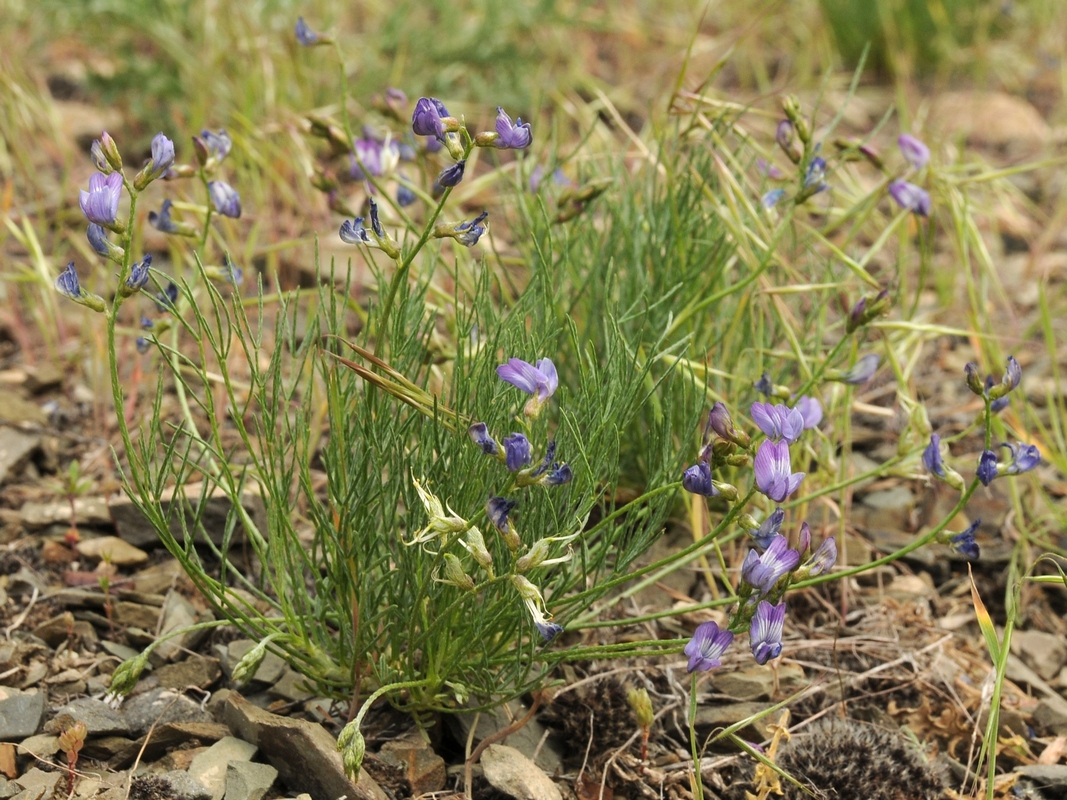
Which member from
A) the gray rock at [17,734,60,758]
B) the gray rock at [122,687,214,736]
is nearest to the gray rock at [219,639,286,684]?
the gray rock at [122,687,214,736]

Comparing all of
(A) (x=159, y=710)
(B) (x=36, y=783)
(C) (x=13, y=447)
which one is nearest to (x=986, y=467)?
(A) (x=159, y=710)

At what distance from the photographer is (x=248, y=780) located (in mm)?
1701

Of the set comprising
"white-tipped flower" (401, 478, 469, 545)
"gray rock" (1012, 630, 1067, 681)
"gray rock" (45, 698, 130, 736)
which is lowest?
"gray rock" (1012, 630, 1067, 681)

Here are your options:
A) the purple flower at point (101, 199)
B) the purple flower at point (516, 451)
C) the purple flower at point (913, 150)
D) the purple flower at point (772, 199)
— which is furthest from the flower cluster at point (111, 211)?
the purple flower at point (913, 150)

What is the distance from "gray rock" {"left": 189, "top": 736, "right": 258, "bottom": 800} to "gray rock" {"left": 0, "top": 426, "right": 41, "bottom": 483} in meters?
1.00

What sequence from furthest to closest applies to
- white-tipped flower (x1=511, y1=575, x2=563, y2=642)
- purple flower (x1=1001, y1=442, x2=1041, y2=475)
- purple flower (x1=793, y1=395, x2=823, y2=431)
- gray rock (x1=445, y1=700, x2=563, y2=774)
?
purple flower (x1=793, y1=395, x2=823, y2=431)
gray rock (x1=445, y1=700, x2=563, y2=774)
purple flower (x1=1001, y1=442, x2=1041, y2=475)
white-tipped flower (x1=511, y1=575, x2=563, y2=642)

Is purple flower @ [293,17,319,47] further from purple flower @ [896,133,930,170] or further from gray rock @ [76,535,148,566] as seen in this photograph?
purple flower @ [896,133,930,170]

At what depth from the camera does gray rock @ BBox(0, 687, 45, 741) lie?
1769 millimetres

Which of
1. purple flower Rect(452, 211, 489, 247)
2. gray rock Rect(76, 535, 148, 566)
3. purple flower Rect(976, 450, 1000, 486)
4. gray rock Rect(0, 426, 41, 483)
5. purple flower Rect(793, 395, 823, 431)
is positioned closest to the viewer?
purple flower Rect(452, 211, 489, 247)

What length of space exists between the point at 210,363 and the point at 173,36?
1506mm

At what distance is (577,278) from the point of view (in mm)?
2383

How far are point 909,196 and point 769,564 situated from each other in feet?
3.80

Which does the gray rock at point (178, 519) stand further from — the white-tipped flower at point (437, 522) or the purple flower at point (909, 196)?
the purple flower at point (909, 196)

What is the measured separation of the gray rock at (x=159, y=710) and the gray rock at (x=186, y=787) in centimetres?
16
